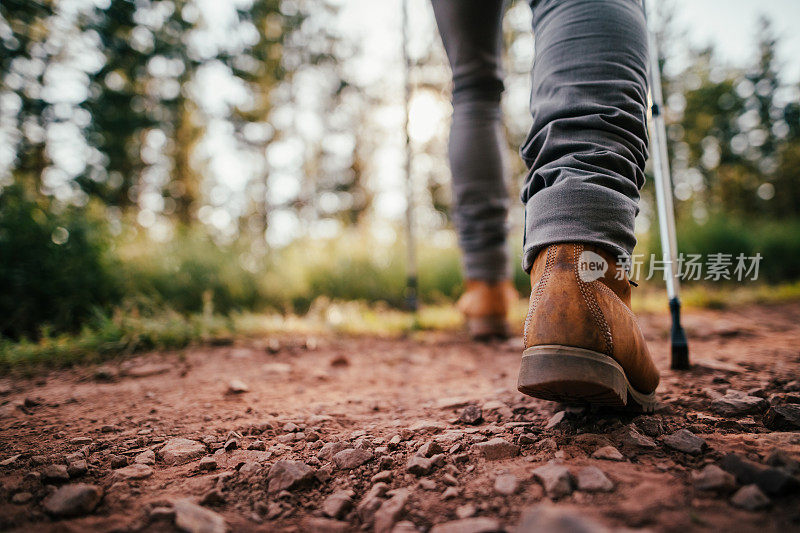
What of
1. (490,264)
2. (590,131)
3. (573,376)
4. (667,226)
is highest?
(590,131)

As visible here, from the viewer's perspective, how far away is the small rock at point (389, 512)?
69 cm

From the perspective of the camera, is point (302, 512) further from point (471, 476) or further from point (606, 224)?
point (606, 224)

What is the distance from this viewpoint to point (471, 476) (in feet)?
2.68

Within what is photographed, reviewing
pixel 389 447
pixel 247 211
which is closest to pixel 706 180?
pixel 247 211

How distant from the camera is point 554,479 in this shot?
2.38 ft

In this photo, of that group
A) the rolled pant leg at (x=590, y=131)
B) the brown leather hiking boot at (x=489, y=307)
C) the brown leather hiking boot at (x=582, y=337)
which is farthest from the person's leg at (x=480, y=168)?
the brown leather hiking boot at (x=582, y=337)

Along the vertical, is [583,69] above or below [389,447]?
above

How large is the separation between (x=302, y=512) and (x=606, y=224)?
821mm

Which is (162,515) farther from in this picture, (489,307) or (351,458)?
(489,307)

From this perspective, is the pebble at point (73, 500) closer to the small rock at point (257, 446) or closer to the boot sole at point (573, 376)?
the small rock at point (257, 446)

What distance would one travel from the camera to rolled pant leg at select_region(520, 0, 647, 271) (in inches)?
36.6

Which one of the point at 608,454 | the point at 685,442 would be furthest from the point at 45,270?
the point at 685,442

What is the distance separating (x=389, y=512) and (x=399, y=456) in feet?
0.76

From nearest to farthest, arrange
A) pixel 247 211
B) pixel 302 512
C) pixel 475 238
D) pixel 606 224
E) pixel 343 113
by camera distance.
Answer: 1. pixel 302 512
2. pixel 606 224
3. pixel 475 238
4. pixel 247 211
5. pixel 343 113
